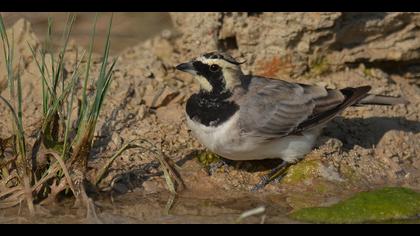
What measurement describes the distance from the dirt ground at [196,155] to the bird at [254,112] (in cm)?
24

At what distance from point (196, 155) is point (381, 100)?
6.74ft

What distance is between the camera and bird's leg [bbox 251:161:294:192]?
770 centimetres

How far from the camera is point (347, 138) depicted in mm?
8562

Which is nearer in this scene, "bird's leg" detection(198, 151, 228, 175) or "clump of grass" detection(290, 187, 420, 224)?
"clump of grass" detection(290, 187, 420, 224)

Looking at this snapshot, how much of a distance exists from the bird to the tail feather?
0.17 meters

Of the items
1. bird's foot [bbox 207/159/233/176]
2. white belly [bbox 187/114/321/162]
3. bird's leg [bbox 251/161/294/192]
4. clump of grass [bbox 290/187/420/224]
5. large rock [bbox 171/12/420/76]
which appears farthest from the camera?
large rock [bbox 171/12/420/76]

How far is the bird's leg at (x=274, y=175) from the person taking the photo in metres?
7.70

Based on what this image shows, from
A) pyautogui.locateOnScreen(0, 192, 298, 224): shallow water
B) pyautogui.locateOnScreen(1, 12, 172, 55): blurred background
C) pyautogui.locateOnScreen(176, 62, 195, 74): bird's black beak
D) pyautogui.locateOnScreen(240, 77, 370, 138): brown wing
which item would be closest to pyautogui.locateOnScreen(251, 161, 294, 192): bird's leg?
pyautogui.locateOnScreen(0, 192, 298, 224): shallow water

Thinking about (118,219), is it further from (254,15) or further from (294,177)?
(254,15)

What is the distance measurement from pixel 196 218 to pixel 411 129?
10.3 feet

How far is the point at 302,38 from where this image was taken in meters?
9.19

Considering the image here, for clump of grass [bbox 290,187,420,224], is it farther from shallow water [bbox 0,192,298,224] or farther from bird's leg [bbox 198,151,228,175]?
bird's leg [bbox 198,151,228,175]

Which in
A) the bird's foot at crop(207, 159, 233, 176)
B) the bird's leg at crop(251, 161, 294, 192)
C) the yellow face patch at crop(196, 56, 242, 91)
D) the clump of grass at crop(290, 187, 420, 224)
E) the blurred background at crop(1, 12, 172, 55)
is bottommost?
the clump of grass at crop(290, 187, 420, 224)

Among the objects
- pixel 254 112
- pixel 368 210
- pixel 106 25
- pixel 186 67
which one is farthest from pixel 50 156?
pixel 106 25
